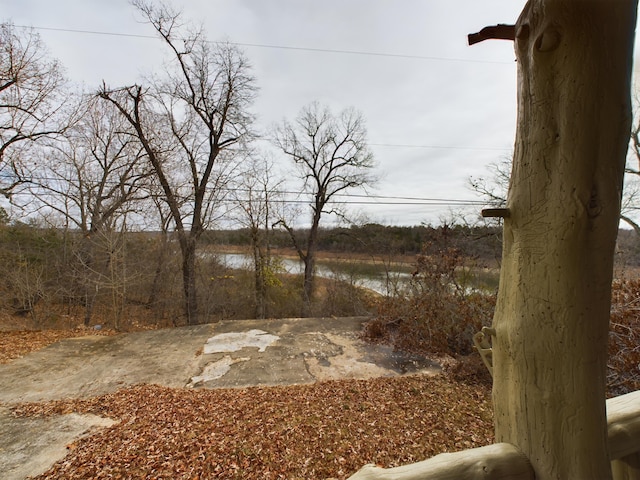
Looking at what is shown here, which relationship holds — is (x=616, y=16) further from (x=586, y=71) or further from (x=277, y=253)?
(x=277, y=253)

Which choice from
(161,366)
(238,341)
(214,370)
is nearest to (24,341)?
(161,366)

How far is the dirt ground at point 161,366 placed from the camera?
3.08 metres

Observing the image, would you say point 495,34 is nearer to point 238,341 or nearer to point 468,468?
point 468,468

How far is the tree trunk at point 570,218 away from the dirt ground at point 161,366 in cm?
409

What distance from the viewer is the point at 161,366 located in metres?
4.88

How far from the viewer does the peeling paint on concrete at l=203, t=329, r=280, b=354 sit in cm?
562

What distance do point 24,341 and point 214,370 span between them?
15.9 ft

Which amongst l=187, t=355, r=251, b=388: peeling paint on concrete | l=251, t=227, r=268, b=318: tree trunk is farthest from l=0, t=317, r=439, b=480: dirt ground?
l=251, t=227, r=268, b=318: tree trunk

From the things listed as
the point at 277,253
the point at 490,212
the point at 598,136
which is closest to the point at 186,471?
the point at 490,212

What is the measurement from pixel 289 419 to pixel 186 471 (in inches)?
46.3

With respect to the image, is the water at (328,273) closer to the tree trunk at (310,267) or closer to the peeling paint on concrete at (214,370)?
the tree trunk at (310,267)

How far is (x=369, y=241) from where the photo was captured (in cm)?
1248

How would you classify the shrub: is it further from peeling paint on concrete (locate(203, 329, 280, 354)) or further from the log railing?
the log railing

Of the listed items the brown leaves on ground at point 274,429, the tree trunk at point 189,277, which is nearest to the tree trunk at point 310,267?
the tree trunk at point 189,277
